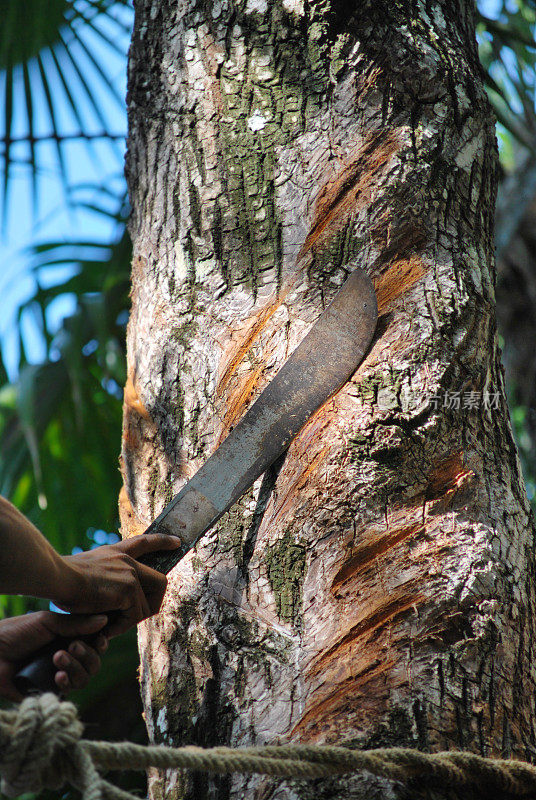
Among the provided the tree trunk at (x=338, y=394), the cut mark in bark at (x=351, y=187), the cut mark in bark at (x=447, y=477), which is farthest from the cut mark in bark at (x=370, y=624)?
the cut mark in bark at (x=351, y=187)

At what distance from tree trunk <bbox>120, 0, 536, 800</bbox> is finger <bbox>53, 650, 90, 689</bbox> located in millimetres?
162

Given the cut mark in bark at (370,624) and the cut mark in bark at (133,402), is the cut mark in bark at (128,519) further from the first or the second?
the cut mark in bark at (370,624)

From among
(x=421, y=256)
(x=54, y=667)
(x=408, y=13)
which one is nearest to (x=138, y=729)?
(x=54, y=667)

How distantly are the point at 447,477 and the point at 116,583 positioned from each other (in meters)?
0.46

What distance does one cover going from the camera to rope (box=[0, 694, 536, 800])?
2.01 feet

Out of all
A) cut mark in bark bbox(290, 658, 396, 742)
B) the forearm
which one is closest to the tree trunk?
cut mark in bark bbox(290, 658, 396, 742)

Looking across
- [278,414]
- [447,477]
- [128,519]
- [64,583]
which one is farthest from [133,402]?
[447,477]

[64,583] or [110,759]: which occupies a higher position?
[64,583]

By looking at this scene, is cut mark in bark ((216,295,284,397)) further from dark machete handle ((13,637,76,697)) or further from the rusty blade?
dark machete handle ((13,637,76,697))

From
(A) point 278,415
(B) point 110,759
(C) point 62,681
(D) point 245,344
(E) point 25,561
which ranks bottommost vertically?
(B) point 110,759

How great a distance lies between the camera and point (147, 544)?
0.92 meters

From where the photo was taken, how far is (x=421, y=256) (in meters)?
1.04

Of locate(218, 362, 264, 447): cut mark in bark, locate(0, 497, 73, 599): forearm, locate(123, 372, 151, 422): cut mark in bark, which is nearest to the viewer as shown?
locate(0, 497, 73, 599): forearm

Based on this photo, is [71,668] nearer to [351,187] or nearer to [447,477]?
[447,477]
